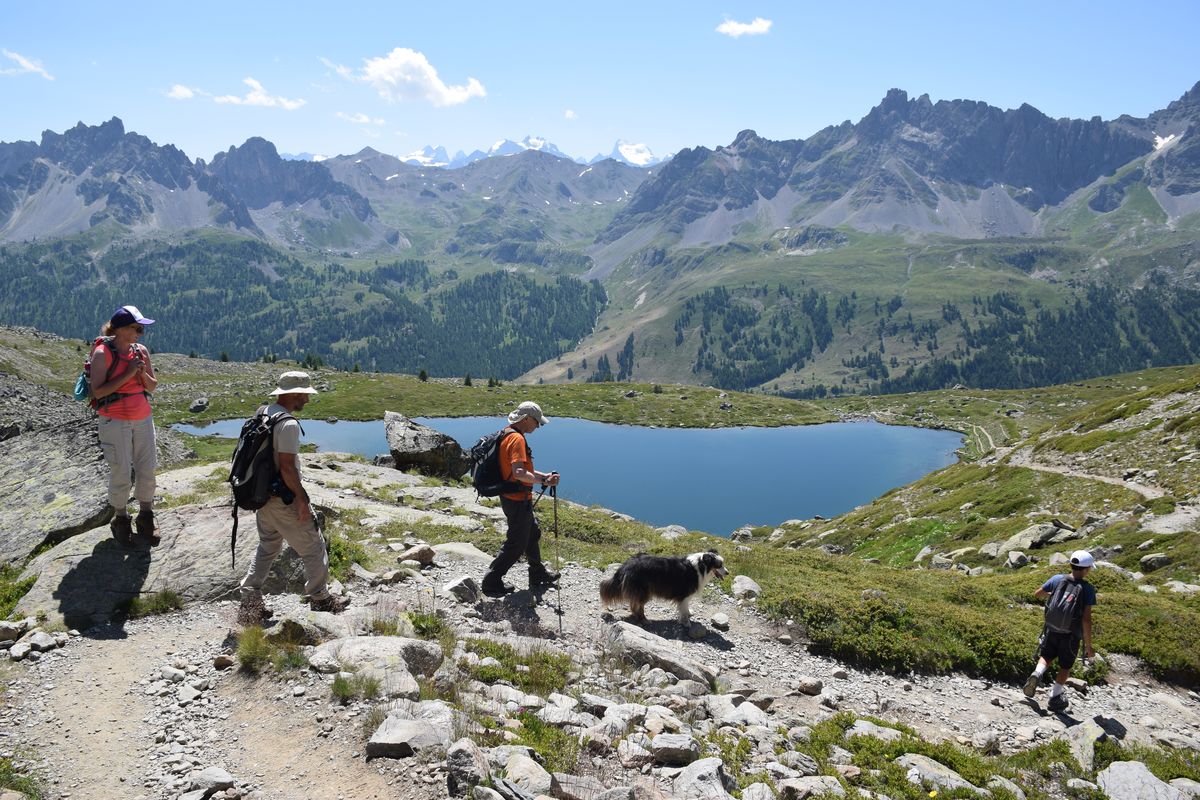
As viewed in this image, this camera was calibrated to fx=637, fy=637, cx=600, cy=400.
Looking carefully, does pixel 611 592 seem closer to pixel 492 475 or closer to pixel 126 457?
pixel 492 475

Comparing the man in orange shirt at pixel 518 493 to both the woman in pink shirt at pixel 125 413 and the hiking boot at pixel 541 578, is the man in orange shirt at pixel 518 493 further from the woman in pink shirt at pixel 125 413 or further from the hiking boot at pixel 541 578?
the woman in pink shirt at pixel 125 413

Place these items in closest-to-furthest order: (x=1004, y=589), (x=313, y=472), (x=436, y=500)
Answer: (x=1004, y=589), (x=436, y=500), (x=313, y=472)

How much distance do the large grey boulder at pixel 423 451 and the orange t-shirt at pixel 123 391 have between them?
23.5 meters

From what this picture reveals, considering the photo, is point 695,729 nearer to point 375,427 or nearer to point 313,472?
point 313,472

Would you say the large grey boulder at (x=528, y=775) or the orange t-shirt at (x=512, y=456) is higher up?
the orange t-shirt at (x=512, y=456)

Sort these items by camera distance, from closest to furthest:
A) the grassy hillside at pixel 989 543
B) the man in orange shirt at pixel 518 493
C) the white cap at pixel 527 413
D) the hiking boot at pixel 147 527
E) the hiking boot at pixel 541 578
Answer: the hiking boot at pixel 147 527, the man in orange shirt at pixel 518 493, the white cap at pixel 527 413, the grassy hillside at pixel 989 543, the hiking boot at pixel 541 578

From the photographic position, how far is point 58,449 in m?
15.8

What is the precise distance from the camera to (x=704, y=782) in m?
7.68

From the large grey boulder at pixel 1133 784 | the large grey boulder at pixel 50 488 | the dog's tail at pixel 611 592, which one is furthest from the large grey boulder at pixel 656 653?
the large grey boulder at pixel 50 488

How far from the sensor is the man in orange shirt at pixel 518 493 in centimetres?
1377

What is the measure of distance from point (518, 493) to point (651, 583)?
368 cm

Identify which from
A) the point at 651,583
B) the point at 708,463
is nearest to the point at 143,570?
the point at 651,583

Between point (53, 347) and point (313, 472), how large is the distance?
126363 mm

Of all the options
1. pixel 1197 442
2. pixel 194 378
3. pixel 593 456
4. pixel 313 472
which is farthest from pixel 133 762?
pixel 194 378
